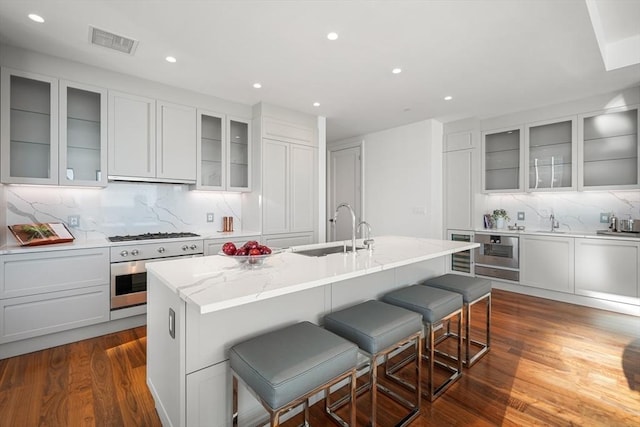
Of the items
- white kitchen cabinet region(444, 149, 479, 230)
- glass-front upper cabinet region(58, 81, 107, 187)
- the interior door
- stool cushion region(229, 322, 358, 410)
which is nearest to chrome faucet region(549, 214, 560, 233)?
white kitchen cabinet region(444, 149, 479, 230)

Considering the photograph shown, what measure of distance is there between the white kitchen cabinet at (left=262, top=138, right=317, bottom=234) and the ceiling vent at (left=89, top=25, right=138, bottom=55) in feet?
5.52

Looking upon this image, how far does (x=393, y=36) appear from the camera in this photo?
2.37 meters

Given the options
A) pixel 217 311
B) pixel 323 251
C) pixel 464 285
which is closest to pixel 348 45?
pixel 323 251

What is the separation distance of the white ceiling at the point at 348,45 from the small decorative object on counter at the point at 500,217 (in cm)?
166

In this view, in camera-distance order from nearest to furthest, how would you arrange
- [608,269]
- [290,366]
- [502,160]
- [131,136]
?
[290,366] → [131,136] → [608,269] → [502,160]

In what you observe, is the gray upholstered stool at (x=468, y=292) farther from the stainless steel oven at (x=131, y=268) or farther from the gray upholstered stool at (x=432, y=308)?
the stainless steel oven at (x=131, y=268)

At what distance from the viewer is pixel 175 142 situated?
3.42 m

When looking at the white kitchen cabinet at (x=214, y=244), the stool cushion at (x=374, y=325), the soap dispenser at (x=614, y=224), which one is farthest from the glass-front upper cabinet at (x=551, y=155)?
the white kitchen cabinet at (x=214, y=244)

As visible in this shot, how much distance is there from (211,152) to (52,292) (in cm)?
210

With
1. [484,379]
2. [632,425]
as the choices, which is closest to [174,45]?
[484,379]

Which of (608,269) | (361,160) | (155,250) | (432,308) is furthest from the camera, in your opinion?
(361,160)

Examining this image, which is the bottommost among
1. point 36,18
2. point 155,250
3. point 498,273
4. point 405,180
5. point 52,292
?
point 498,273

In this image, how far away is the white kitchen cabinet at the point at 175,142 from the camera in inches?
130

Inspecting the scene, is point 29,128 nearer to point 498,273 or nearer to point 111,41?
point 111,41
